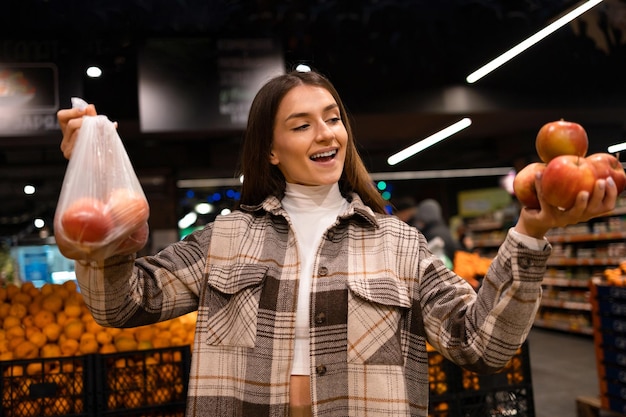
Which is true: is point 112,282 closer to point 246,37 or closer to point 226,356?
point 226,356

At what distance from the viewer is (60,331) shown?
2402 mm

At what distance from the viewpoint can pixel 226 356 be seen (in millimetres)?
1418

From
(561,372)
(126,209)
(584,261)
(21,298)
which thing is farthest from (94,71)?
(584,261)

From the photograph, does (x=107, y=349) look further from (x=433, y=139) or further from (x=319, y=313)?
(x=433, y=139)

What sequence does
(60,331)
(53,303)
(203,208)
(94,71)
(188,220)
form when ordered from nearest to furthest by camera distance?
(60,331)
(53,303)
(94,71)
(203,208)
(188,220)

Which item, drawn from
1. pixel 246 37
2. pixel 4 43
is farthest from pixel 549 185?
pixel 4 43

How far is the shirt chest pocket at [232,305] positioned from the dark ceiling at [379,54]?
371 cm

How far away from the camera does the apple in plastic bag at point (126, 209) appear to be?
116 centimetres

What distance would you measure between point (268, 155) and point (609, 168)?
2.91 ft

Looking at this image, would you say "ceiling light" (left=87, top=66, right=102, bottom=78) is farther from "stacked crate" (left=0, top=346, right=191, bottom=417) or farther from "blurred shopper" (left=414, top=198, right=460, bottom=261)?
"stacked crate" (left=0, top=346, right=191, bottom=417)

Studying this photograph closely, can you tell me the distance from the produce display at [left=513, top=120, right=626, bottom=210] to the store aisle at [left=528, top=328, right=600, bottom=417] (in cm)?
408

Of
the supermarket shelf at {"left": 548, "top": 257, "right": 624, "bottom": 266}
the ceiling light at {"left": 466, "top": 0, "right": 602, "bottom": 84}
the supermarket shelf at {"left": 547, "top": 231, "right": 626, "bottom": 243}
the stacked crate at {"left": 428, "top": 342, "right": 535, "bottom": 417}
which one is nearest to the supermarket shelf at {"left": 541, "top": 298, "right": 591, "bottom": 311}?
the supermarket shelf at {"left": 548, "top": 257, "right": 624, "bottom": 266}

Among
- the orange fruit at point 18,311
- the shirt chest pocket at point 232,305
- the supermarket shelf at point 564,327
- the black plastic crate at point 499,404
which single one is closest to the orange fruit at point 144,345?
the orange fruit at point 18,311

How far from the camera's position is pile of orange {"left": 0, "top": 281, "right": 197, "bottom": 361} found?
90.6 inches
